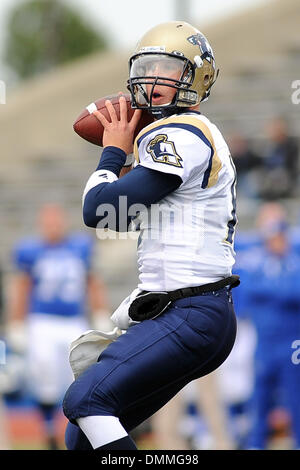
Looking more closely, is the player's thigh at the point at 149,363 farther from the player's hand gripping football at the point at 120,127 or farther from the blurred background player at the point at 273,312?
the blurred background player at the point at 273,312

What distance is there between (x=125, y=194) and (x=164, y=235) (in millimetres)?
211

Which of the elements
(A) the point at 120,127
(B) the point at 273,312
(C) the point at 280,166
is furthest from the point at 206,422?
(C) the point at 280,166

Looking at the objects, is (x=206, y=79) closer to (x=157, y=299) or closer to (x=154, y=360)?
(x=157, y=299)

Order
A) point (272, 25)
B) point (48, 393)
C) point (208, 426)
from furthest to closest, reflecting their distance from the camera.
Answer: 1. point (272, 25)
2. point (48, 393)
3. point (208, 426)

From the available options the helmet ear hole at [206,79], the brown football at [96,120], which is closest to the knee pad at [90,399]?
the brown football at [96,120]

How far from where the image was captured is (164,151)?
119 inches

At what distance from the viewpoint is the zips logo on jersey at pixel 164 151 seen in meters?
Answer: 3.01

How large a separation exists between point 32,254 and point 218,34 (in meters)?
8.30

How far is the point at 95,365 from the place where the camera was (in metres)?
3.11

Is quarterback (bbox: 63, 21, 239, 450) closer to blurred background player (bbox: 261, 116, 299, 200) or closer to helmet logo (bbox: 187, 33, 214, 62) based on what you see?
helmet logo (bbox: 187, 33, 214, 62)

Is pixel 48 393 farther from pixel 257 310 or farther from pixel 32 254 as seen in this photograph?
pixel 257 310

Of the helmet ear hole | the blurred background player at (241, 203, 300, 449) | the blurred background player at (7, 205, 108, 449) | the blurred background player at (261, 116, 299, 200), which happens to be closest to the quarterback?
the helmet ear hole

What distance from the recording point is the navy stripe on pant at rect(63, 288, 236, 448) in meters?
3.02
